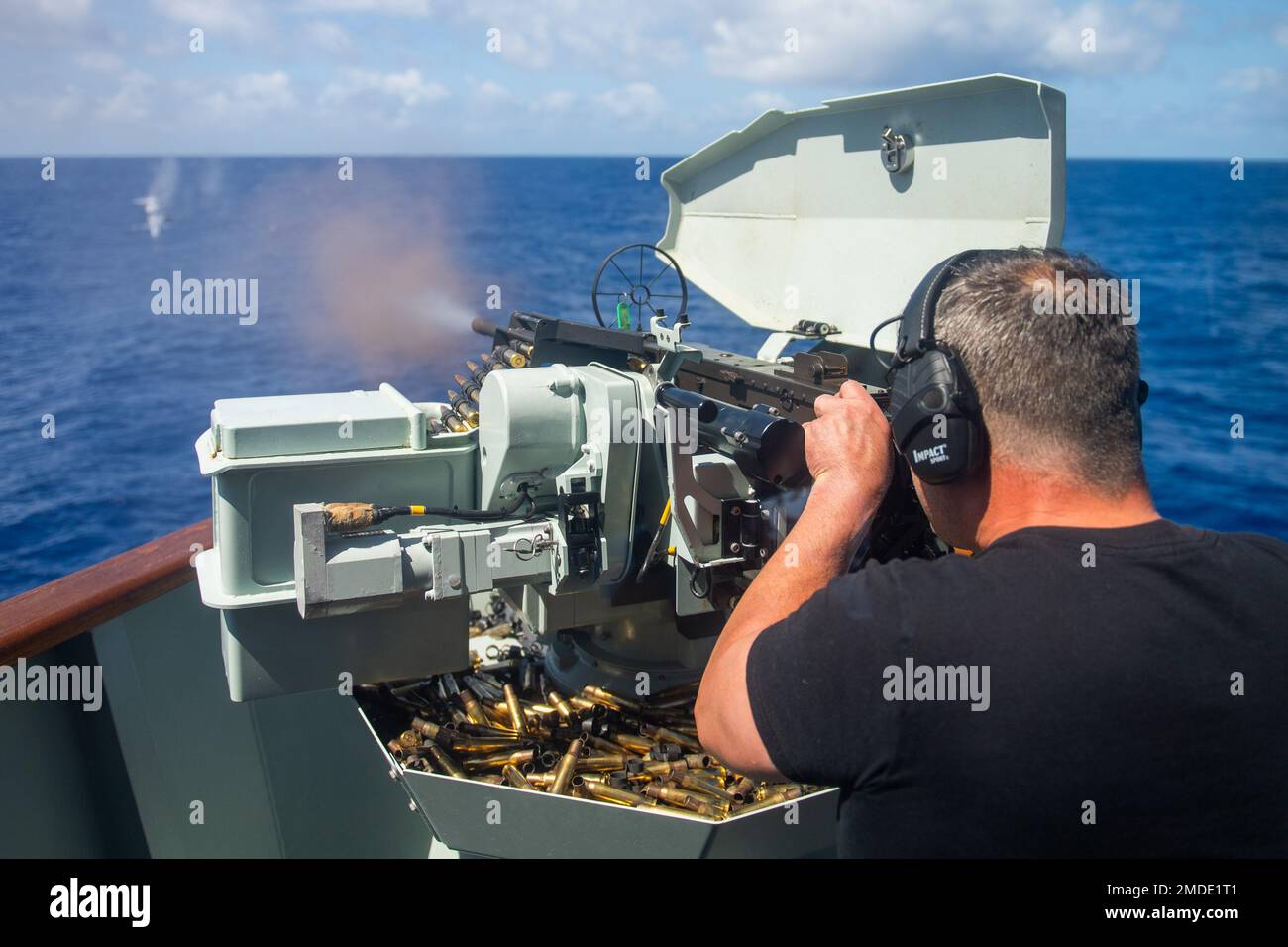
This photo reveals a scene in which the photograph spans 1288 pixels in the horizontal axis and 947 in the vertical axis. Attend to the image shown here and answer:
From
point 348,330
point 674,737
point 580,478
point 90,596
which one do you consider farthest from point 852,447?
point 348,330

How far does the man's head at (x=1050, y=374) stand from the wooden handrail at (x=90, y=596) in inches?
128

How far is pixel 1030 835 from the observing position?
1.32 meters

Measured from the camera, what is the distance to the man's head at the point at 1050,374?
4.73 ft

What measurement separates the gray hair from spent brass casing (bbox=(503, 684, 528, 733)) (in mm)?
2763

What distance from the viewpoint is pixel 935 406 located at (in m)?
1.53

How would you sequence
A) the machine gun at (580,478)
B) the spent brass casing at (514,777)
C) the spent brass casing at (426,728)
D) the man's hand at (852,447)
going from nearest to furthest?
the man's hand at (852,447), the machine gun at (580,478), the spent brass casing at (514,777), the spent brass casing at (426,728)

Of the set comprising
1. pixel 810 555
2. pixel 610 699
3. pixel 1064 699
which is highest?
pixel 810 555

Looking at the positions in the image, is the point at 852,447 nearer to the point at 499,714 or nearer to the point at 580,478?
the point at 580,478

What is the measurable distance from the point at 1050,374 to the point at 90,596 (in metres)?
3.51

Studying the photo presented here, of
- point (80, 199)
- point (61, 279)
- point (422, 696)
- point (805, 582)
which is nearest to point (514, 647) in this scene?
point (422, 696)

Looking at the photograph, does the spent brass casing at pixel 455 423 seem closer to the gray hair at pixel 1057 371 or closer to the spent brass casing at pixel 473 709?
the spent brass casing at pixel 473 709

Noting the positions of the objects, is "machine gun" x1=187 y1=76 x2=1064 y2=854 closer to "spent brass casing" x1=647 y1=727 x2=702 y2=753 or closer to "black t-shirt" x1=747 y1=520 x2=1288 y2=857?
"spent brass casing" x1=647 y1=727 x2=702 y2=753

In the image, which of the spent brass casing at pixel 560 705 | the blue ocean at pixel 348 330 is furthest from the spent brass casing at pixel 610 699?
the blue ocean at pixel 348 330

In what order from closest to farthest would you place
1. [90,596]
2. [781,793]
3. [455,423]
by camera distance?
[781,793] → [455,423] → [90,596]
